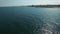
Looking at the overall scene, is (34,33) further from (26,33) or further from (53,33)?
(53,33)

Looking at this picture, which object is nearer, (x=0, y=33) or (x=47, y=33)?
(x=47, y=33)

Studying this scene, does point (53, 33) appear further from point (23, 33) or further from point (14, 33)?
point (14, 33)

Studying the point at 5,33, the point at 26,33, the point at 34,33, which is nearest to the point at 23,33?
the point at 26,33

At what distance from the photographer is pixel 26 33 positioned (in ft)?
61.6

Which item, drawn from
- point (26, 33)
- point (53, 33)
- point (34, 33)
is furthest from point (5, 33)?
point (53, 33)

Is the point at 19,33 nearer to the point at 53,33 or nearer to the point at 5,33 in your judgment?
the point at 5,33

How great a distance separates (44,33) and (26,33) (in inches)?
123

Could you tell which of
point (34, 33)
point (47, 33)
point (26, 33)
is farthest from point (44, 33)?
point (26, 33)

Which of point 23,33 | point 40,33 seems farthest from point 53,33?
point 23,33

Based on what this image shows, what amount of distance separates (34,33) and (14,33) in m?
3.56

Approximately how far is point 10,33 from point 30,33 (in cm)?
355

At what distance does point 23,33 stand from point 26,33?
1.72ft

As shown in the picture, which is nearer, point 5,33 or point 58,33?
point 58,33

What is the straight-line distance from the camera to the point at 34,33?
18.5 m
